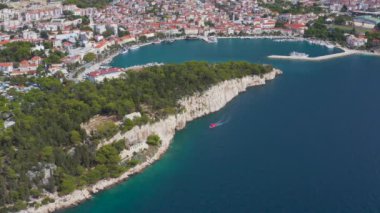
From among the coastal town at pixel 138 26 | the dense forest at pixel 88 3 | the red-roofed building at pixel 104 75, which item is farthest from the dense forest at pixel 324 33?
the dense forest at pixel 88 3

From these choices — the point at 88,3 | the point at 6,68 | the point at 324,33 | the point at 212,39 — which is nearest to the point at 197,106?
the point at 6,68

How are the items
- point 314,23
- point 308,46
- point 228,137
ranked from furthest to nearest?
point 314,23 < point 308,46 < point 228,137

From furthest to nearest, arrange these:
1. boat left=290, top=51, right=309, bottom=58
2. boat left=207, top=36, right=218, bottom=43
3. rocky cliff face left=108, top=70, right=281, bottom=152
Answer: boat left=207, top=36, right=218, bottom=43, boat left=290, top=51, right=309, bottom=58, rocky cliff face left=108, top=70, right=281, bottom=152

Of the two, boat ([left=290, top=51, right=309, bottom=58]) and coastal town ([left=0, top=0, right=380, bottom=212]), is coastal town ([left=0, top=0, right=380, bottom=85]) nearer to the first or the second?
coastal town ([left=0, top=0, right=380, bottom=212])

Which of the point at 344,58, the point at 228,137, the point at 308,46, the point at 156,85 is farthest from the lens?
the point at 308,46

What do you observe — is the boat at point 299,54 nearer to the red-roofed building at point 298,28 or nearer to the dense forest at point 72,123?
the red-roofed building at point 298,28

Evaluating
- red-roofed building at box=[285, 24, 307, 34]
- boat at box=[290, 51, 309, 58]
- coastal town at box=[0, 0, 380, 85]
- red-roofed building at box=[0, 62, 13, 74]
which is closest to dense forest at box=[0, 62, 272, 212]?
red-roofed building at box=[0, 62, 13, 74]

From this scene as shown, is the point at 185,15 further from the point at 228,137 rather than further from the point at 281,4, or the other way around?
the point at 228,137

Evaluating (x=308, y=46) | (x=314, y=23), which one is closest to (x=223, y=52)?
(x=308, y=46)
